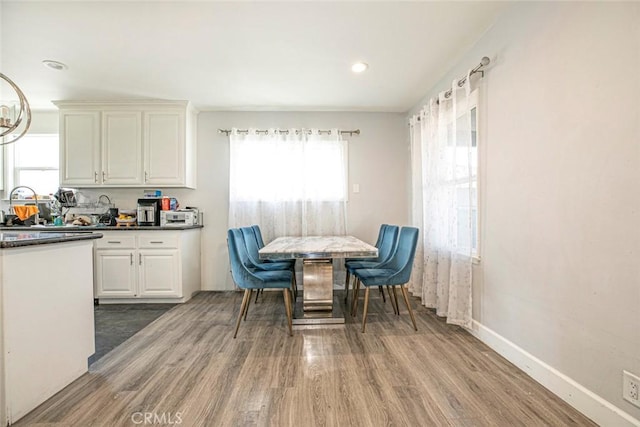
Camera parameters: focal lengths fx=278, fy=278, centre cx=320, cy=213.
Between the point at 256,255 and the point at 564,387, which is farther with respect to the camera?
the point at 256,255

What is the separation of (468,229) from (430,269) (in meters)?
0.73

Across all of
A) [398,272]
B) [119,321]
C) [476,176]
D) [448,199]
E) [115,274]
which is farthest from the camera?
[115,274]

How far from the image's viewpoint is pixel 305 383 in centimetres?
166

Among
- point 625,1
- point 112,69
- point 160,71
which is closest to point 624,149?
point 625,1

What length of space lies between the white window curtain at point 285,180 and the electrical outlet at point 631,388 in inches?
107

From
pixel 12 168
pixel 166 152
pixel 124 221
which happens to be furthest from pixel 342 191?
pixel 12 168

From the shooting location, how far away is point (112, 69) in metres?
2.65

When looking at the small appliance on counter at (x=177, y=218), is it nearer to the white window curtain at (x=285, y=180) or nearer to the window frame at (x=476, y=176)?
the white window curtain at (x=285, y=180)

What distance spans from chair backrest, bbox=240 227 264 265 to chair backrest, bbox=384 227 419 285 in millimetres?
Answer: 1330

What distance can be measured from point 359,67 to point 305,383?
262cm

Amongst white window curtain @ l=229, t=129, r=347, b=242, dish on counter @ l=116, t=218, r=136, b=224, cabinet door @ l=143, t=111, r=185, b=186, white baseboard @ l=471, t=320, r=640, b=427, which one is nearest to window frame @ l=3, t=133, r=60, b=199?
dish on counter @ l=116, t=218, r=136, b=224

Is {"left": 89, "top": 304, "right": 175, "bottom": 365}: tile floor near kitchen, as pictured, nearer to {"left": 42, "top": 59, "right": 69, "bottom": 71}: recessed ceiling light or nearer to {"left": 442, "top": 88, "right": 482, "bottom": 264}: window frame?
{"left": 42, "top": 59, "right": 69, "bottom": 71}: recessed ceiling light

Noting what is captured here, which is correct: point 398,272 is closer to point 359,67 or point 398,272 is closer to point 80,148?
point 359,67

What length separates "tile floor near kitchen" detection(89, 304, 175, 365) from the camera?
7.25 ft
